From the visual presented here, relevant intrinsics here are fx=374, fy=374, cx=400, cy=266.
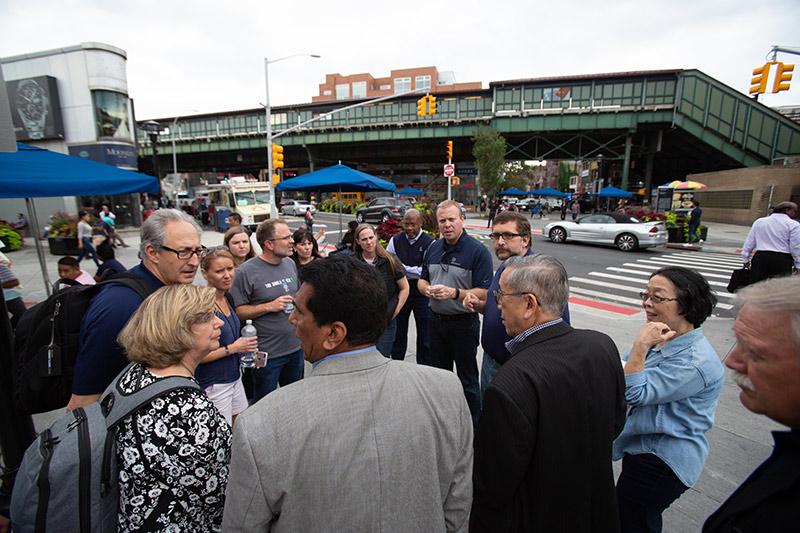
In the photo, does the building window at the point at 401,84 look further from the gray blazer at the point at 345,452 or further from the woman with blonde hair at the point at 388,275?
the gray blazer at the point at 345,452

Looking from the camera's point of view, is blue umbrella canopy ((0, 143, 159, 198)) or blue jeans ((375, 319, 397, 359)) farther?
blue jeans ((375, 319, 397, 359))

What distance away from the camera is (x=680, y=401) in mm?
1970

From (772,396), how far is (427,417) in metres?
0.97

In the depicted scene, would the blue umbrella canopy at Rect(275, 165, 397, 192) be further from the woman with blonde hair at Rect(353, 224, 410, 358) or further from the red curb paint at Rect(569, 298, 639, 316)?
the red curb paint at Rect(569, 298, 639, 316)

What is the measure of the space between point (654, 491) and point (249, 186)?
23950 mm

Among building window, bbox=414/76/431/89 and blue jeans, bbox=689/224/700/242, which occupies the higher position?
building window, bbox=414/76/431/89

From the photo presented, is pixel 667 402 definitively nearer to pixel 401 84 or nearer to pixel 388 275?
pixel 388 275

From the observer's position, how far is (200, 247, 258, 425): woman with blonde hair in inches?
108

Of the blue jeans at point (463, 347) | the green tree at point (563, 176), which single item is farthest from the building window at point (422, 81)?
the blue jeans at point (463, 347)

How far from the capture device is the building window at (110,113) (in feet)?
65.3

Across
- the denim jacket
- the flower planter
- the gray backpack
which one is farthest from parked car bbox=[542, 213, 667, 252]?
the flower planter

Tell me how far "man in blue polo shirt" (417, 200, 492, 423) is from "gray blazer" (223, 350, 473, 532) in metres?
2.27

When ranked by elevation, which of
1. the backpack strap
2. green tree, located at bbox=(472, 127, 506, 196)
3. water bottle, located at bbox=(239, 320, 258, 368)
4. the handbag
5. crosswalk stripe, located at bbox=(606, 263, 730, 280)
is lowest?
crosswalk stripe, located at bbox=(606, 263, 730, 280)

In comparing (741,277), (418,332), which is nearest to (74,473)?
(418,332)
